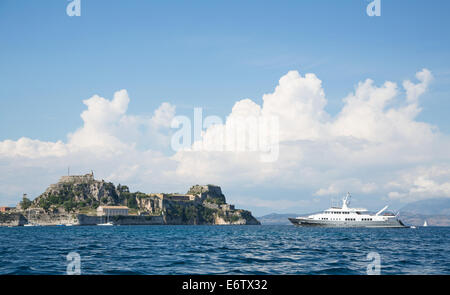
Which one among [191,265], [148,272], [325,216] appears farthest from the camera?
[325,216]

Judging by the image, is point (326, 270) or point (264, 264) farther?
point (264, 264)

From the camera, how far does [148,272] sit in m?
25.0
